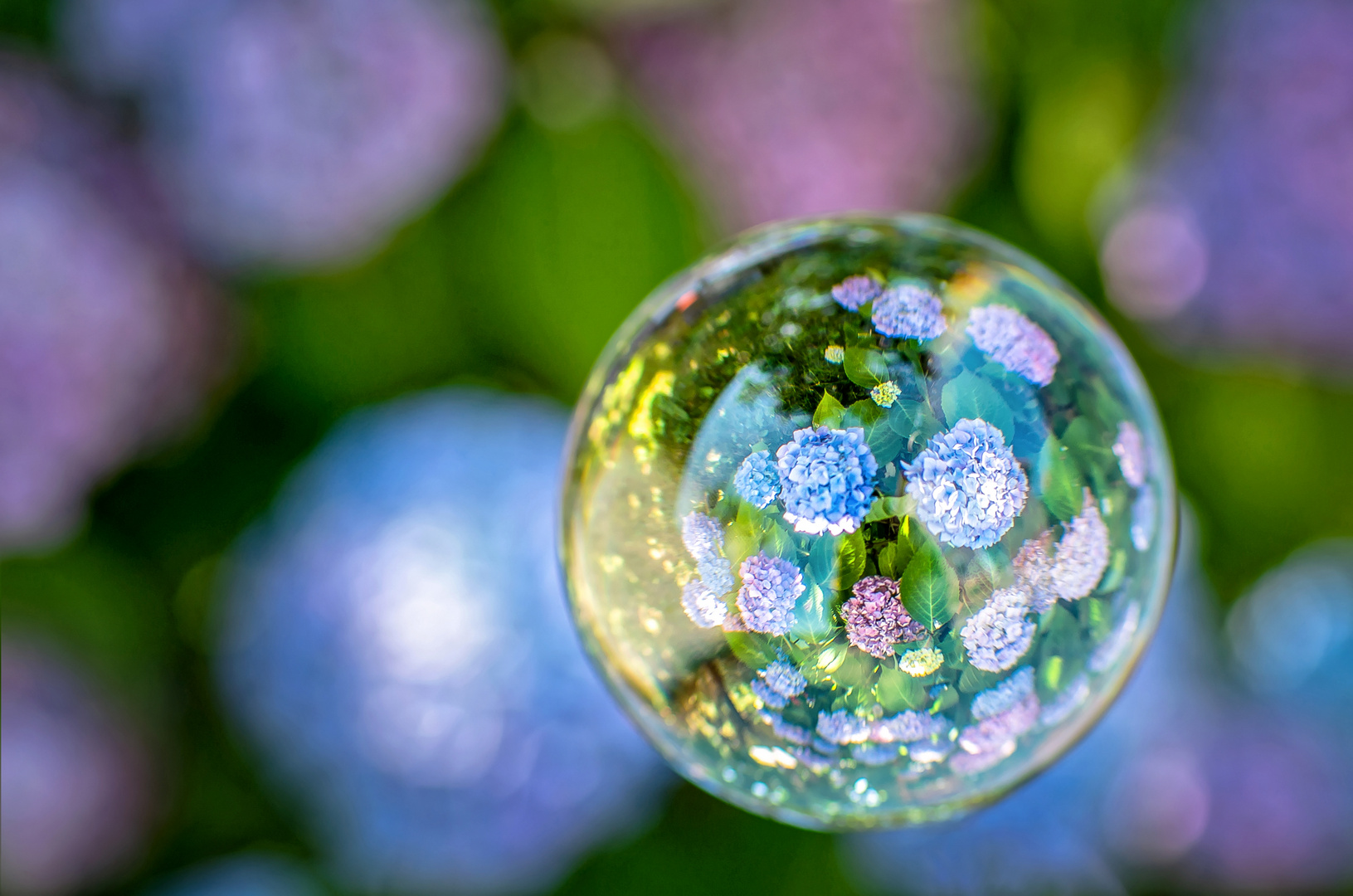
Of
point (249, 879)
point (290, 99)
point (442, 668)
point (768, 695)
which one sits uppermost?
point (290, 99)

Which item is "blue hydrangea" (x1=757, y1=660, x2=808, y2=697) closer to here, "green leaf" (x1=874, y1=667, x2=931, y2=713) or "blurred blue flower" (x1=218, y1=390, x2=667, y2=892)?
"green leaf" (x1=874, y1=667, x2=931, y2=713)

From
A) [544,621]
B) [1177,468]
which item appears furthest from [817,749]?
[1177,468]

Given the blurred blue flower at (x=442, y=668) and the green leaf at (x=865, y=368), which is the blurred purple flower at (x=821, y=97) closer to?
the blurred blue flower at (x=442, y=668)

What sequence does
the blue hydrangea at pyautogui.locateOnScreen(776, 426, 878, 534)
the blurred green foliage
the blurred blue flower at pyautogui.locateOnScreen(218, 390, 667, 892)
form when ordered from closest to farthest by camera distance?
the blue hydrangea at pyautogui.locateOnScreen(776, 426, 878, 534)
the blurred blue flower at pyautogui.locateOnScreen(218, 390, 667, 892)
the blurred green foliage

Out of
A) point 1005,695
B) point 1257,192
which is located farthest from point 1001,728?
point 1257,192

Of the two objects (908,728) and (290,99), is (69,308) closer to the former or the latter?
(290,99)

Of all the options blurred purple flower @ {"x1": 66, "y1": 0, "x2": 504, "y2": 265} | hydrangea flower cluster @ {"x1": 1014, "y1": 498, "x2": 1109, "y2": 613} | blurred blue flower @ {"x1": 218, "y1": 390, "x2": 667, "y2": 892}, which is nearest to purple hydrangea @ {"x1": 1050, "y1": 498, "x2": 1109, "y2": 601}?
hydrangea flower cluster @ {"x1": 1014, "y1": 498, "x2": 1109, "y2": 613}

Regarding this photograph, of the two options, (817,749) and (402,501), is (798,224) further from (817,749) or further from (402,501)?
(402,501)
